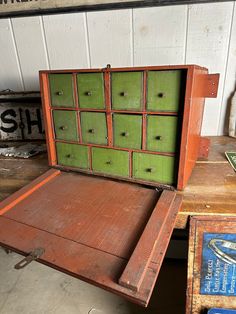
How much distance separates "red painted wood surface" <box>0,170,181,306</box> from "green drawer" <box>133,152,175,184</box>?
0.04 m

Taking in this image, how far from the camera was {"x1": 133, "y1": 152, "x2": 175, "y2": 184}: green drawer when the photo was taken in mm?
663

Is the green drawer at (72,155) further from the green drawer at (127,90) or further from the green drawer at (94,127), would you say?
the green drawer at (127,90)

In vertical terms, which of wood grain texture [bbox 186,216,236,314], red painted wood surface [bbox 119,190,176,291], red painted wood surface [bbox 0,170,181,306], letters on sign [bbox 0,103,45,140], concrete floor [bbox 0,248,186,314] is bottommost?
concrete floor [bbox 0,248,186,314]

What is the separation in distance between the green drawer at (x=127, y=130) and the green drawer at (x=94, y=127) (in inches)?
1.5

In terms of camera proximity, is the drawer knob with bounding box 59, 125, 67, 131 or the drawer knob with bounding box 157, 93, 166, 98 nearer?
the drawer knob with bounding box 157, 93, 166, 98

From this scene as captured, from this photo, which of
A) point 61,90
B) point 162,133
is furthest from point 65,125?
→ point 162,133

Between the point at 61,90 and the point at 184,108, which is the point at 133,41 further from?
the point at 184,108

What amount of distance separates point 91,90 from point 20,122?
0.53m

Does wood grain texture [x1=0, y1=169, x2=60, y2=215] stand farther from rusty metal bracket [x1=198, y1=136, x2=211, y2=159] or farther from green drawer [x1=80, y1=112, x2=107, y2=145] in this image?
rusty metal bracket [x1=198, y1=136, x2=211, y2=159]

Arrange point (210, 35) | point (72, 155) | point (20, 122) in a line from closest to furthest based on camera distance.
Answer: point (72, 155) → point (210, 35) → point (20, 122)

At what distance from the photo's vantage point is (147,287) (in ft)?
1.25

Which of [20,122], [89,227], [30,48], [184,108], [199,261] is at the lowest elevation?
[199,261]

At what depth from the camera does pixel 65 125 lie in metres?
0.77

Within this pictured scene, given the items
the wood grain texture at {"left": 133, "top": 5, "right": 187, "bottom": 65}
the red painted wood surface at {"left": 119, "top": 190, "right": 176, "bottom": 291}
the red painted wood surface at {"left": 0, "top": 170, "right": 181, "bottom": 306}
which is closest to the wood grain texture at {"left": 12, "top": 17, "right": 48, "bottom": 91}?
the wood grain texture at {"left": 133, "top": 5, "right": 187, "bottom": 65}
